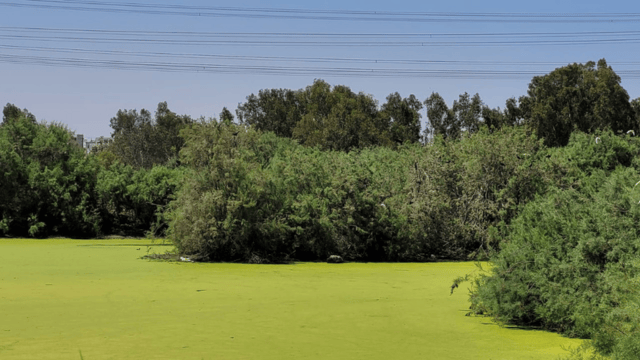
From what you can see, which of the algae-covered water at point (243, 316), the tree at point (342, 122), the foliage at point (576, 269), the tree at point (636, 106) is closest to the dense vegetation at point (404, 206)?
the foliage at point (576, 269)

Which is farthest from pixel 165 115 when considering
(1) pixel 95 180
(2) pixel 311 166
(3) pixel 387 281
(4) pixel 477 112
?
(3) pixel 387 281

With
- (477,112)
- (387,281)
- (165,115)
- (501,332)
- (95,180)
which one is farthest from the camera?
(165,115)

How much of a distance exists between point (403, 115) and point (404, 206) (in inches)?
1959

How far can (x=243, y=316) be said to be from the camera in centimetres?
1251

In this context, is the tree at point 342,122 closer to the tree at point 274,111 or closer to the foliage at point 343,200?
the tree at point 274,111

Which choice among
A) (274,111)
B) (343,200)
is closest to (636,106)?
(274,111)

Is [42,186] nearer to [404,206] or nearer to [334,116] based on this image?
[404,206]

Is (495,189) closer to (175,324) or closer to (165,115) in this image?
(175,324)

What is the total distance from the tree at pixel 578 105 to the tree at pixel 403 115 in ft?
37.9

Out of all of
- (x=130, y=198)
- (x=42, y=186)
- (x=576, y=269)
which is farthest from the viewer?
(x=130, y=198)

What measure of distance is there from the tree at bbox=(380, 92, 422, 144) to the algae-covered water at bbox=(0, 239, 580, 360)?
51.6 m

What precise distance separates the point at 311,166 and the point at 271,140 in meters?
21.7

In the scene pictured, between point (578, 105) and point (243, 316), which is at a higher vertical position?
point (578, 105)

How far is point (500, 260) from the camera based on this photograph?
1170 centimetres
